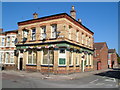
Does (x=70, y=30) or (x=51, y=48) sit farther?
(x=70, y=30)

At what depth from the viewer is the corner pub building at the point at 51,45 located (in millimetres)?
20328

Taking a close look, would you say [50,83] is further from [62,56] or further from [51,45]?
[51,45]

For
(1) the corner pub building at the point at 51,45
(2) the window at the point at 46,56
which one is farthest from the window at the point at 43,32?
(2) the window at the point at 46,56

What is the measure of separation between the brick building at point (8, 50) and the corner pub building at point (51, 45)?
172cm

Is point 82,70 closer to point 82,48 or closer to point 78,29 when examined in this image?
point 82,48

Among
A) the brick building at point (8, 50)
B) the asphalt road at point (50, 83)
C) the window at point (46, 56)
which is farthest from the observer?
the brick building at point (8, 50)

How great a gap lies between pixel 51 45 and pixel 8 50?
1022cm

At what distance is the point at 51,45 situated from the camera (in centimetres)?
2094

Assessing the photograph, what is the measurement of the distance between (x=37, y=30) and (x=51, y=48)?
417 cm

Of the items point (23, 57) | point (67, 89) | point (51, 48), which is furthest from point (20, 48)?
point (67, 89)

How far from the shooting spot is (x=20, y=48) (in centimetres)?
2466

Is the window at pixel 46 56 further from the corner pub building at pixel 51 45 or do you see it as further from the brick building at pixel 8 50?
the brick building at pixel 8 50

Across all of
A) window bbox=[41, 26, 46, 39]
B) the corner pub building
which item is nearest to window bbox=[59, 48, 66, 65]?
the corner pub building

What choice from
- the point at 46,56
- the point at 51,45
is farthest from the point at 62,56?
the point at 46,56
